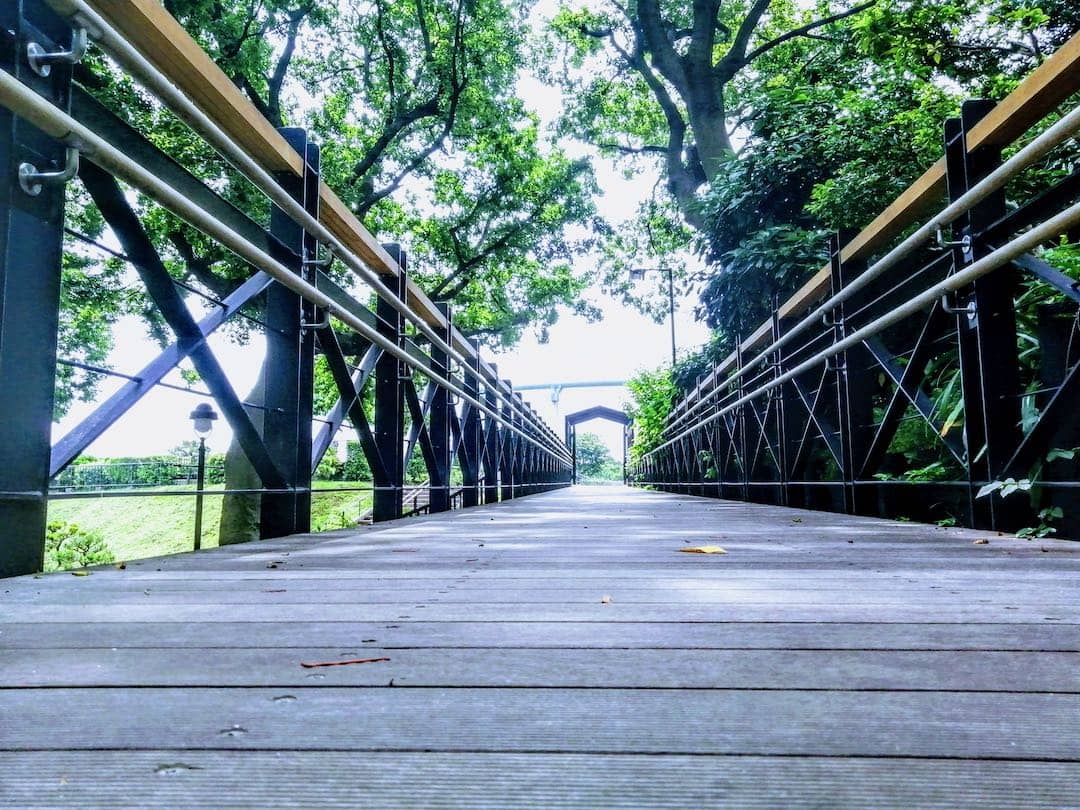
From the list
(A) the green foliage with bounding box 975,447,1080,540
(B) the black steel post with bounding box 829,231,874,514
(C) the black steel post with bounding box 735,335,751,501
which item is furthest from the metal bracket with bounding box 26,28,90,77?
(C) the black steel post with bounding box 735,335,751,501

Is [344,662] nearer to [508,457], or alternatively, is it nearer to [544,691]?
[544,691]

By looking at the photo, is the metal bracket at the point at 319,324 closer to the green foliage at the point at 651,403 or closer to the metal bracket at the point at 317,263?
the metal bracket at the point at 317,263

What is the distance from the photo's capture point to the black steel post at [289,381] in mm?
2387

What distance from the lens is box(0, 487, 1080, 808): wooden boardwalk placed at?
502mm

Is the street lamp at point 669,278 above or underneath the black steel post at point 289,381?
above

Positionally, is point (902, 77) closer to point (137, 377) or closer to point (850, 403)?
point (850, 403)

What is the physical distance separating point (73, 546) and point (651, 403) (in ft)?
30.1

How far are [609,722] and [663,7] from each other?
13.9 metres

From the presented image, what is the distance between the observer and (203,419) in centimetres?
568

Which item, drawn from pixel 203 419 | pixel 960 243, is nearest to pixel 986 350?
pixel 960 243

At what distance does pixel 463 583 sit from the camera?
1366 mm

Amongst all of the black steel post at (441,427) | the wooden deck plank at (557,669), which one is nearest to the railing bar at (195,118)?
the wooden deck plank at (557,669)

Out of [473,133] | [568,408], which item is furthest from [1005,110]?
[568,408]

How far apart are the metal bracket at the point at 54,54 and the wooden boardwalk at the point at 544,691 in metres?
0.91
